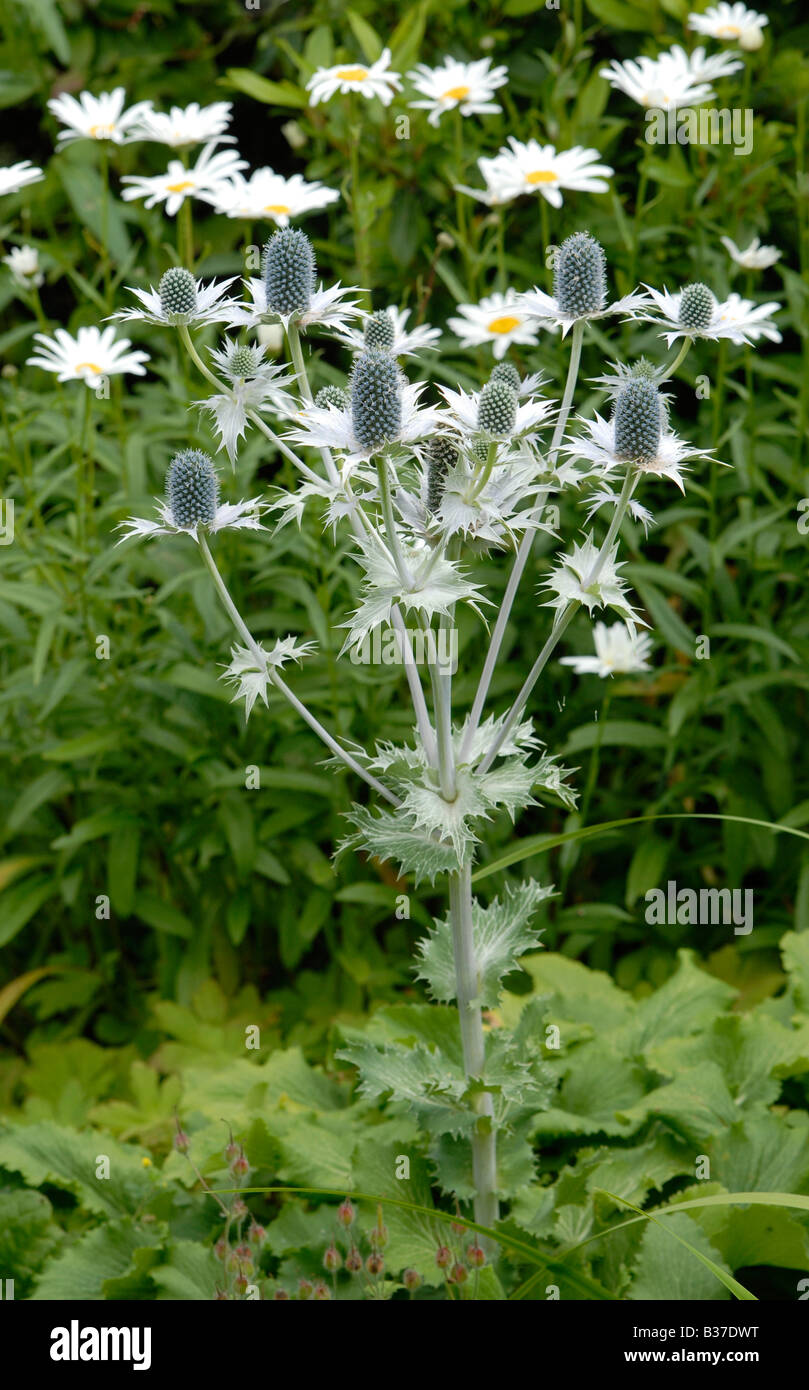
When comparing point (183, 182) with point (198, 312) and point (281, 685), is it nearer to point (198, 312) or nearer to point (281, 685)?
point (198, 312)

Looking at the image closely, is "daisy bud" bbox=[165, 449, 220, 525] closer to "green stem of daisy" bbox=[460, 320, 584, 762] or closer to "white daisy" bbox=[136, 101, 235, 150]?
"green stem of daisy" bbox=[460, 320, 584, 762]

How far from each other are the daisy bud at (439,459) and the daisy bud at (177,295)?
14.1 inches

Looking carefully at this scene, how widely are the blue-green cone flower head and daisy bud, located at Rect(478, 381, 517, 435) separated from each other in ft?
0.33

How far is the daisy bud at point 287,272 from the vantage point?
1.74m

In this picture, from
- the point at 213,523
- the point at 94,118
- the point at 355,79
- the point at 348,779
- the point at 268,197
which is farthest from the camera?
the point at 348,779

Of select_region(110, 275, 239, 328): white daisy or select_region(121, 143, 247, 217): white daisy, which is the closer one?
select_region(110, 275, 239, 328): white daisy

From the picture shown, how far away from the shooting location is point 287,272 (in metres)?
1.74

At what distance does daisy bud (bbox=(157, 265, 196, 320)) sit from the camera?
1734 millimetres

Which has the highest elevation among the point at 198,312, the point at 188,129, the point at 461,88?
the point at 461,88

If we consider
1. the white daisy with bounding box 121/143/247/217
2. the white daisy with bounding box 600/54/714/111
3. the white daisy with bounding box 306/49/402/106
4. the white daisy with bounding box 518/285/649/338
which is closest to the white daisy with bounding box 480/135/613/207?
the white daisy with bounding box 600/54/714/111

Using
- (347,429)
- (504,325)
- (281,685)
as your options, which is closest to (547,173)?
(504,325)

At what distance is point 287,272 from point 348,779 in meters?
1.73

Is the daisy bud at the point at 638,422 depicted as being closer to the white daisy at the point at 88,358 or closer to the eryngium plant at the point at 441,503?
the eryngium plant at the point at 441,503
